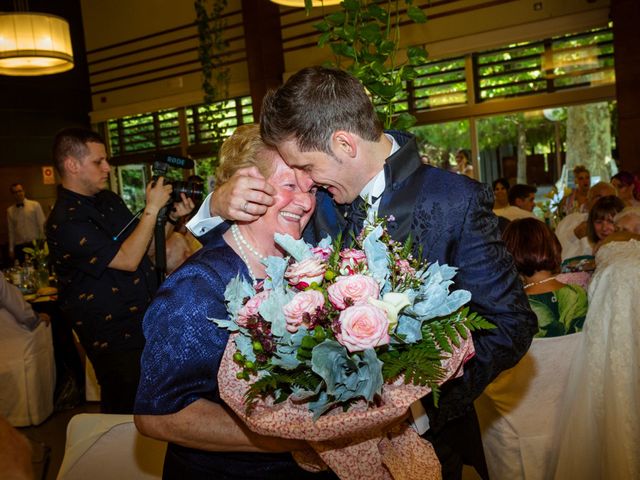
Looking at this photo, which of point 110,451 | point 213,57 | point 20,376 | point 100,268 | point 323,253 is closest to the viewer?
point 323,253

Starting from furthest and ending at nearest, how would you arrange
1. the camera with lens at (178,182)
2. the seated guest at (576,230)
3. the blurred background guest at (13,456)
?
1. the seated guest at (576,230)
2. the camera with lens at (178,182)
3. the blurred background guest at (13,456)

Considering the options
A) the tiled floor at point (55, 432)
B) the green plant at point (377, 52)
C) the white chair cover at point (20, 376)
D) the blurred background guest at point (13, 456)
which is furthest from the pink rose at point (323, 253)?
the white chair cover at point (20, 376)

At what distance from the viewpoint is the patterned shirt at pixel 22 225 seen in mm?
10500

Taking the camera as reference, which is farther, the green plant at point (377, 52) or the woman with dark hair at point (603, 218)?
the woman with dark hair at point (603, 218)

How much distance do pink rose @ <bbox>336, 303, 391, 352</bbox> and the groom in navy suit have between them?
0.49 m

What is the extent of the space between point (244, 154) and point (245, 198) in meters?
0.20

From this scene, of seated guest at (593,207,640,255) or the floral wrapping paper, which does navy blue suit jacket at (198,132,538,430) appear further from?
seated guest at (593,207,640,255)

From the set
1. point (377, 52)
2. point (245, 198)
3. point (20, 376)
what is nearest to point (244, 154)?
point (245, 198)

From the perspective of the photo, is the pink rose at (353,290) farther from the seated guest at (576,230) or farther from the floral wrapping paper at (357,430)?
the seated guest at (576,230)

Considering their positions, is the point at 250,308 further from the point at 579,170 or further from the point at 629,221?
the point at 579,170

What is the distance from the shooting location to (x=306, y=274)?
3.85 ft

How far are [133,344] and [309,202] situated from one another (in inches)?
67.8

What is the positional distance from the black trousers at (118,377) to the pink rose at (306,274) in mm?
2079

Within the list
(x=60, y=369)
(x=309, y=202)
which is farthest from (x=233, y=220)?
(x=60, y=369)
